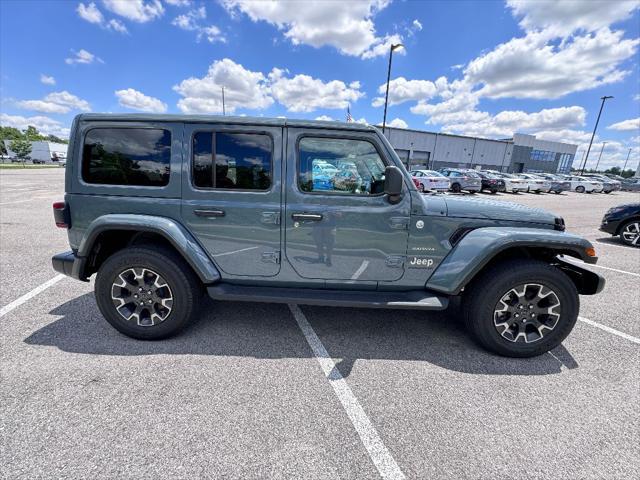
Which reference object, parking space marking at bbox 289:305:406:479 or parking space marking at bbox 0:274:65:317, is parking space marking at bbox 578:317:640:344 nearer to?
parking space marking at bbox 289:305:406:479

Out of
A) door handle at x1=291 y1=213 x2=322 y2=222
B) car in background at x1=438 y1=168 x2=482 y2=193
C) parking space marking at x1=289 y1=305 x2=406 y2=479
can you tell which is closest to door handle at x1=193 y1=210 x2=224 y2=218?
door handle at x1=291 y1=213 x2=322 y2=222

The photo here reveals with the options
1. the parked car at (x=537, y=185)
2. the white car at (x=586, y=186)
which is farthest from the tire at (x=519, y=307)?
the white car at (x=586, y=186)

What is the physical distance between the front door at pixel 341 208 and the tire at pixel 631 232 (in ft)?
26.9

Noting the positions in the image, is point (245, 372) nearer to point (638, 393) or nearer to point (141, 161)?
point (141, 161)

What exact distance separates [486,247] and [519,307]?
2.34 feet

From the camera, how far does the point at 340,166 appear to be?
9.41ft

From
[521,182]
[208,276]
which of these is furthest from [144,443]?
[521,182]

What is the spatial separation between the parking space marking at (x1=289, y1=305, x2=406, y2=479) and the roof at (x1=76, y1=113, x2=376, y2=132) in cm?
207

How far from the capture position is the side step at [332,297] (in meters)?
2.79

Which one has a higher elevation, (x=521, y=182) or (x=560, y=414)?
(x=521, y=182)

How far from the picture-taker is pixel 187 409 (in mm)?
2148

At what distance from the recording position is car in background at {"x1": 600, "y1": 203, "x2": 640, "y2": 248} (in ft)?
24.3

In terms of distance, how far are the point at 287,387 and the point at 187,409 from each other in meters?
0.72

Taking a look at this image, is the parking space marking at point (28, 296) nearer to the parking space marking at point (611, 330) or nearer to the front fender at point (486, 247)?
the front fender at point (486, 247)
